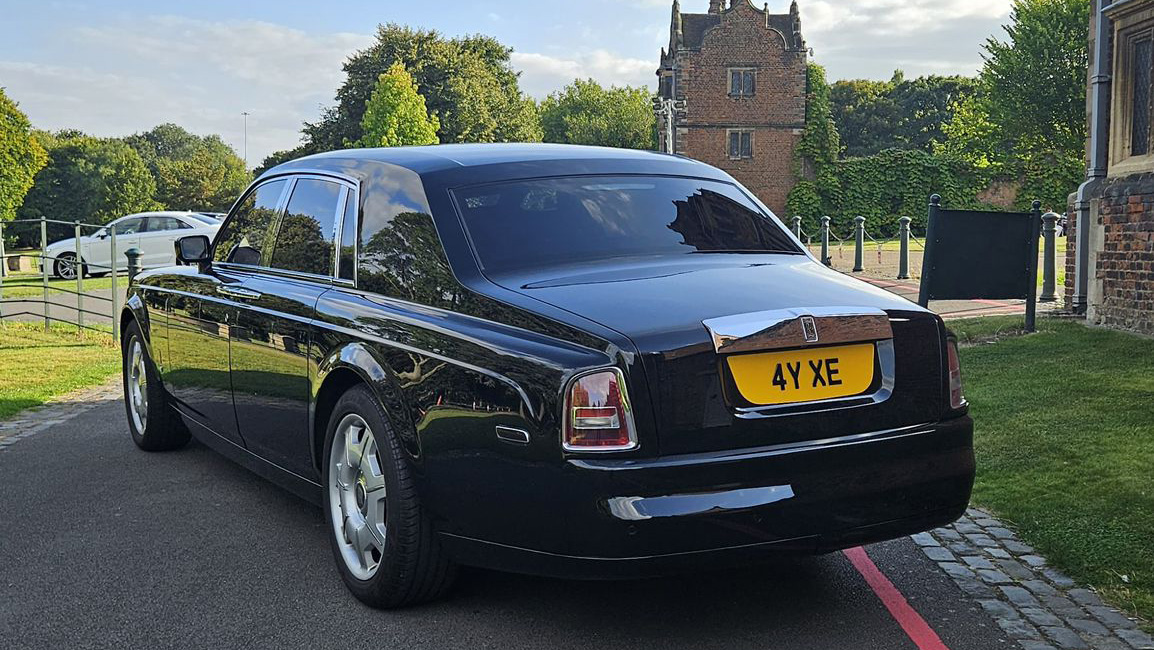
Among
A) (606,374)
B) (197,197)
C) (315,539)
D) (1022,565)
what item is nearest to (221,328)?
(315,539)

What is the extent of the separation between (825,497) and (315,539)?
2530 millimetres

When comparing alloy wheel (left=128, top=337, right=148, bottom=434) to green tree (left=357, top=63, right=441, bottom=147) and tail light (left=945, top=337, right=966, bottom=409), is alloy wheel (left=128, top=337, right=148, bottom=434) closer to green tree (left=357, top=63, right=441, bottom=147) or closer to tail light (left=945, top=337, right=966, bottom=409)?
tail light (left=945, top=337, right=966, bottom=409)

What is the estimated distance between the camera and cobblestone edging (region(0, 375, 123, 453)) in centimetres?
821

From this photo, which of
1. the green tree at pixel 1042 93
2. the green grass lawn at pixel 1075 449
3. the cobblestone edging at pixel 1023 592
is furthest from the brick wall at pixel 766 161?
the cobblestone edging at pixel 1023 592

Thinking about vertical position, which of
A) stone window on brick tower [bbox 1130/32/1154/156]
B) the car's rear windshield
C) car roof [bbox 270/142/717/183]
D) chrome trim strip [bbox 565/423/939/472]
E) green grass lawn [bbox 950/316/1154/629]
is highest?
stone window on brick tower [bbox 1130/32/1154/156]

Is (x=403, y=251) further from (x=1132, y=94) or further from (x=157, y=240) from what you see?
(x=157, y=240)

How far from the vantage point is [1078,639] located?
379 cm

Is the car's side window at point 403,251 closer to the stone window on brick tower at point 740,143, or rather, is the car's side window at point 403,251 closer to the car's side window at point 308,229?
the car's side window at point 308,229

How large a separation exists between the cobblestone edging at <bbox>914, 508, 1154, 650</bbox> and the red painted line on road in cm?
27

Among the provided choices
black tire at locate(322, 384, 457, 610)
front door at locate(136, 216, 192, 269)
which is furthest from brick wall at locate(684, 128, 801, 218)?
black tire at locate(322, 384, 457, 610)

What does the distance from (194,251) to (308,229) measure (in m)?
1.46

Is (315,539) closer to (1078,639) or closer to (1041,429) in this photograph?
(1078,639)

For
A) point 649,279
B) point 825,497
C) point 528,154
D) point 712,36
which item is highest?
point 712,36

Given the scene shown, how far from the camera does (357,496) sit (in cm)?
427
